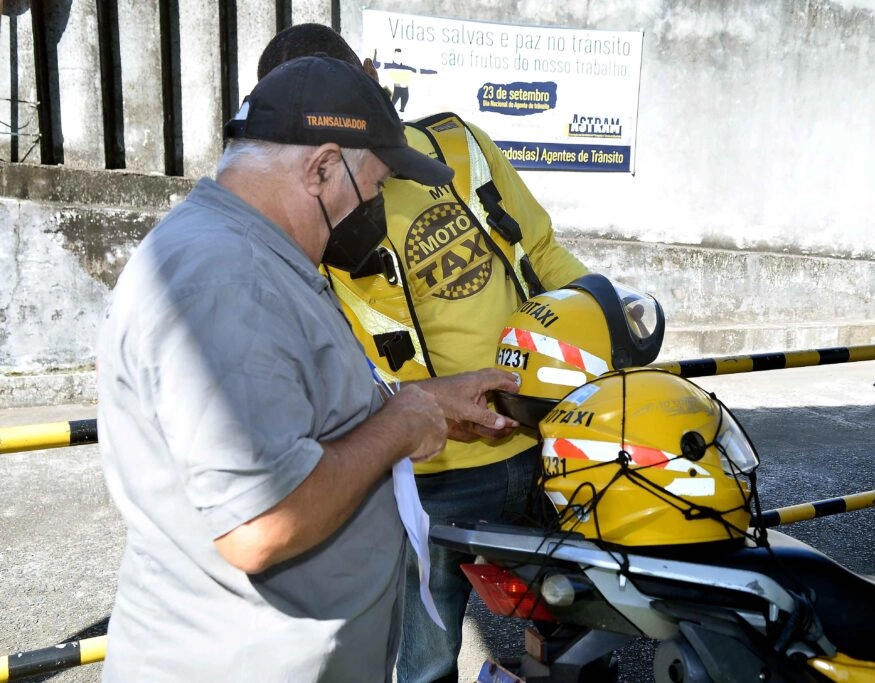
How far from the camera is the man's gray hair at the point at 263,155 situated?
1.46 metres

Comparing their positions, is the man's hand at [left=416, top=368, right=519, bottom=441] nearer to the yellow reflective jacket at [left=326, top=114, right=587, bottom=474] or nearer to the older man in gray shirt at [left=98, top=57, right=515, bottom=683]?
the yellow reflective jacket at [left=326, top=114, right=587, bottom=474]

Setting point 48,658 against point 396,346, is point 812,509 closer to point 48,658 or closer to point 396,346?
point 396,346

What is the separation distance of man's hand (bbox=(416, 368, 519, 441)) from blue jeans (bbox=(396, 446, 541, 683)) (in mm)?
155

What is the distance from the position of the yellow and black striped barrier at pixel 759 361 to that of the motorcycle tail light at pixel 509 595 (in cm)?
117

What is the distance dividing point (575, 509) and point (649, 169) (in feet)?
25.0

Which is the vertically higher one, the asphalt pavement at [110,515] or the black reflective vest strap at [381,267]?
the black reflective vest strap at [381,267]

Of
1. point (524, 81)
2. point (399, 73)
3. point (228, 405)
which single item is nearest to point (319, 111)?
point (228, 405)

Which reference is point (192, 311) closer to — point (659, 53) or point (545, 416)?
point (545, 416)

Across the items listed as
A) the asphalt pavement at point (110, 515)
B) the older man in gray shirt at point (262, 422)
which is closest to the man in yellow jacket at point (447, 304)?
the older man in gray shirt at point (262, 422)

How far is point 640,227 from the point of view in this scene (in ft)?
29.8

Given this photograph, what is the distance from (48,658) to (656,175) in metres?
7.80

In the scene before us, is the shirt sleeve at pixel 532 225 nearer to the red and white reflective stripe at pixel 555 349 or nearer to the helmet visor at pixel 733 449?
the red and white reflective stripe at pixel 555 349

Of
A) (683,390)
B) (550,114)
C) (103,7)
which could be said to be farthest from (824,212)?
(683,390)

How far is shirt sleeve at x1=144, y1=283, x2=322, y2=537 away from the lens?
1213 millimetres
